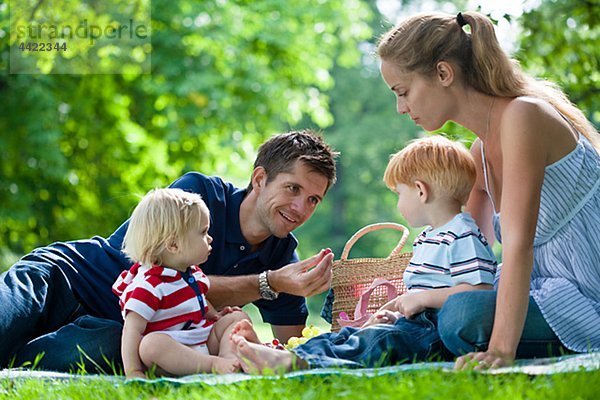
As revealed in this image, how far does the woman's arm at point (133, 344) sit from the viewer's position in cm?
323

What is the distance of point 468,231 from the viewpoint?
340 cm

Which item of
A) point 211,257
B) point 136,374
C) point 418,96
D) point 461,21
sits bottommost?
point 136,374

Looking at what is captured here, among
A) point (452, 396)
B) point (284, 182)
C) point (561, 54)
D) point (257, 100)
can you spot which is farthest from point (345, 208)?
point (452, 396)

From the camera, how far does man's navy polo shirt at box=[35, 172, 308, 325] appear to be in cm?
397

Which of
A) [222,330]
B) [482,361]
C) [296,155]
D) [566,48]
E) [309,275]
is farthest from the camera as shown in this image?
[566,48]

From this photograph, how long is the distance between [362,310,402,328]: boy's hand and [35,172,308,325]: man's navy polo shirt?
838mm

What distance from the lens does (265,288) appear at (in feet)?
13.0

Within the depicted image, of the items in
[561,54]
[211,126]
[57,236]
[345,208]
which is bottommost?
[345,208]

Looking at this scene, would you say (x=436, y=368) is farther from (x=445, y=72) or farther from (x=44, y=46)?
(x=44, y=46)

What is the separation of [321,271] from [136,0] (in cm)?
883

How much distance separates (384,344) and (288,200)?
3.44ft

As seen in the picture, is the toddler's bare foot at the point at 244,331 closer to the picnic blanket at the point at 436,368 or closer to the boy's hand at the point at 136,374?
the picnic blanket at the point at 436,368

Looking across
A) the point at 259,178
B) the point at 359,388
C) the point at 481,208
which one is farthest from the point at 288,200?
the point at 359,388

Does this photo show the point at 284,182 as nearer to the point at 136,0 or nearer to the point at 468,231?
the point at 468,231
